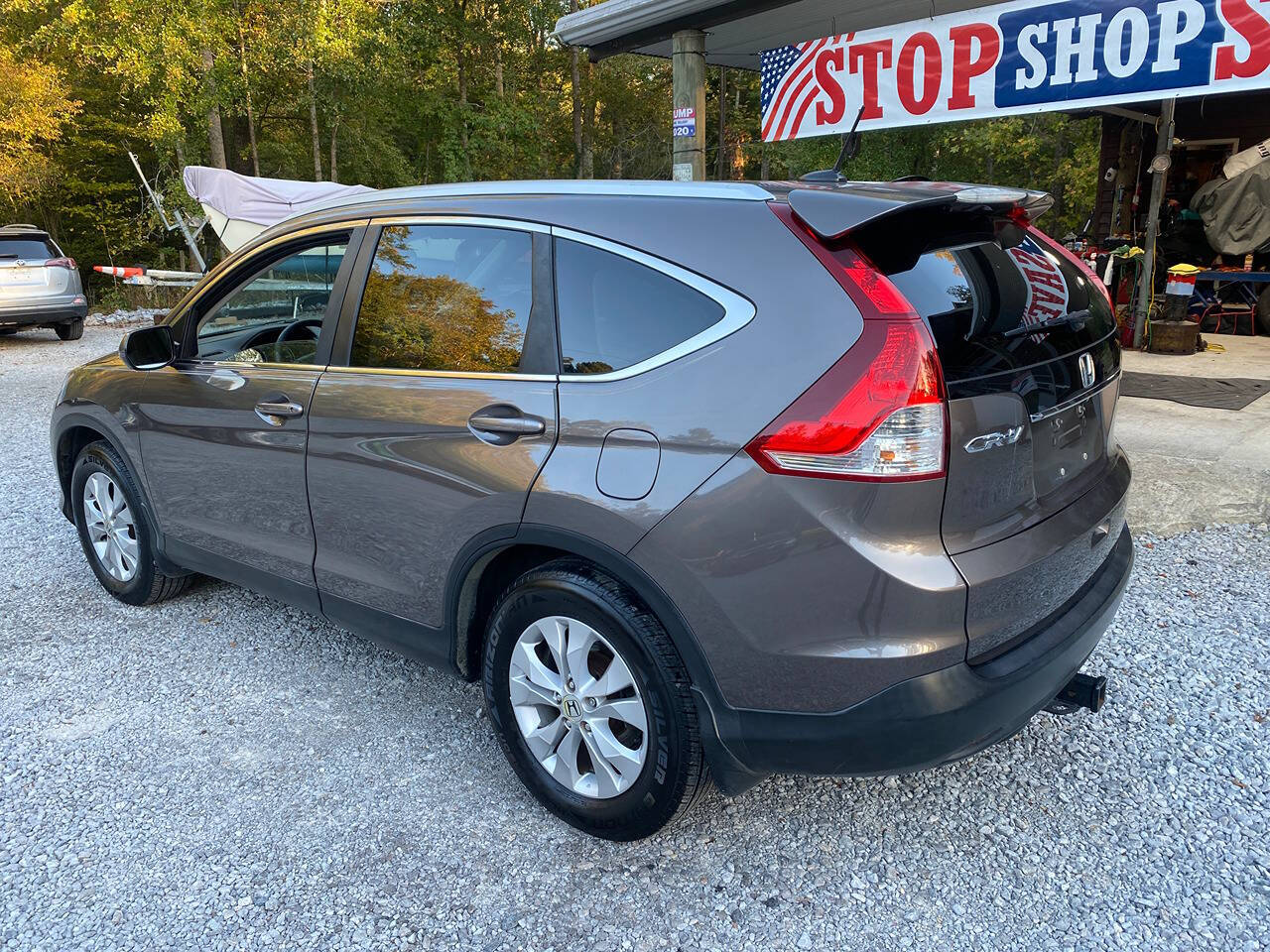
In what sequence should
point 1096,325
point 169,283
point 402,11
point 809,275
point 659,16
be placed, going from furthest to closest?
point 402,11 < point 169,283 < point 659,16 < point 1096,325 < point 809,275

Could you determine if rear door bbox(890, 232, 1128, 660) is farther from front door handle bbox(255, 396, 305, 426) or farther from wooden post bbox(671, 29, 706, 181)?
wooden post bbox(671, 29, 706, 181)

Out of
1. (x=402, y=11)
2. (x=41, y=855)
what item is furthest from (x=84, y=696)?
(x=402, y=11)

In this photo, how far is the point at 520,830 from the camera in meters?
2.59

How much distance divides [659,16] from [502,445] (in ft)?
23.1

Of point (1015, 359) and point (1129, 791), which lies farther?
point (1129, 791)

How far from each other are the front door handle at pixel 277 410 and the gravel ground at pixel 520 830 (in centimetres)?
105

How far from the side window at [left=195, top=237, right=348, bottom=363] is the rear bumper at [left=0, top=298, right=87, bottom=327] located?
11.6m

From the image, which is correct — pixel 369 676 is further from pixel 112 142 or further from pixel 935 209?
pixel 112 142

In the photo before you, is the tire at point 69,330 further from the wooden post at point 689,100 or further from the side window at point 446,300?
the side window at point 446,300

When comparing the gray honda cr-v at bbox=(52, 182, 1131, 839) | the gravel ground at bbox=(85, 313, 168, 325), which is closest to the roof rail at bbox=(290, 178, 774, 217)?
the gray honda cr-v at bbox=(52, 182, 1131, 839)

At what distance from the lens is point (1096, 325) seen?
8.45 feet

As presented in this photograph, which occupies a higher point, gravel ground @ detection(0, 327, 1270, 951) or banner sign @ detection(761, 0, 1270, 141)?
banner sign @ detection(761, 0, 1270, 141)

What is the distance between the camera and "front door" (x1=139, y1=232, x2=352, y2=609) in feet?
10.1

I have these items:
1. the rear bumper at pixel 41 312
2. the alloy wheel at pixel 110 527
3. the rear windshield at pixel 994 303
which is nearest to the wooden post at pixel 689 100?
the alloy wheel at pixel 110 527
